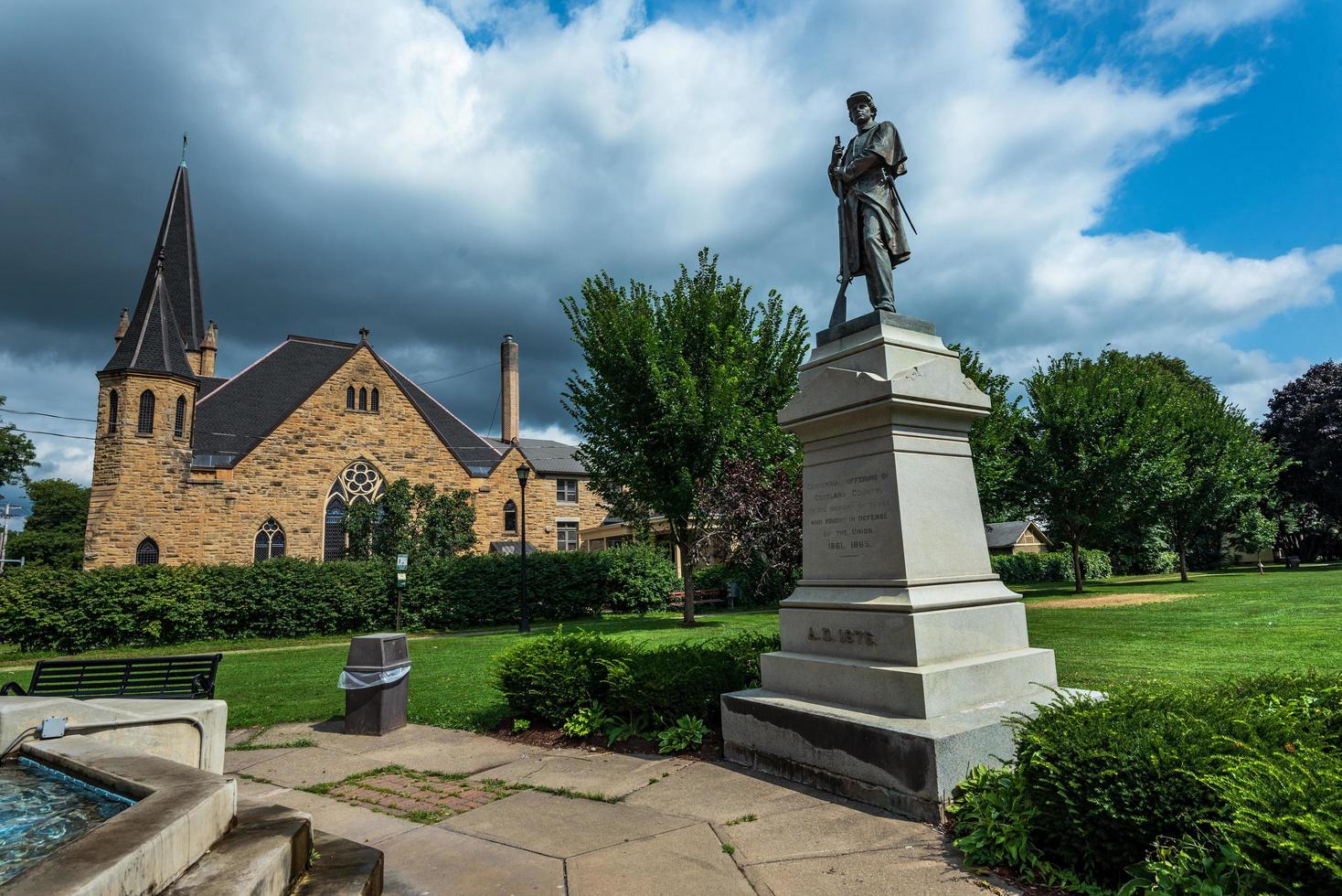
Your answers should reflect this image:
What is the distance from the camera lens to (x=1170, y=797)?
3170 millimetres

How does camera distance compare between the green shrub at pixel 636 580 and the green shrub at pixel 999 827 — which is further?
the green shrub at pixel 636 580

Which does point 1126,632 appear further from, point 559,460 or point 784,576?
point 559,460

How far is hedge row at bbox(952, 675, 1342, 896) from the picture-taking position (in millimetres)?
2662

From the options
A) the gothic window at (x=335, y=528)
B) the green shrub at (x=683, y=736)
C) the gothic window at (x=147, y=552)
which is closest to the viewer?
the green shrub at (x=683, y=736)

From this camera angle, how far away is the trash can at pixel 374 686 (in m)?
7.51

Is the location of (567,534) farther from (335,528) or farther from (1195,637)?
(1195,637)

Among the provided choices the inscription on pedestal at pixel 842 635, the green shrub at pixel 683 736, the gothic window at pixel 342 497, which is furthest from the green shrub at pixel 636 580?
the inscription on pedestal at pixel 842 635

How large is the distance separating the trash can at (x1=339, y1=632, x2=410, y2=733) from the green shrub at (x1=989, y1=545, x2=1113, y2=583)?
4112 cm

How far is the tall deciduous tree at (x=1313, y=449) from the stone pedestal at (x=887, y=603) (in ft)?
166

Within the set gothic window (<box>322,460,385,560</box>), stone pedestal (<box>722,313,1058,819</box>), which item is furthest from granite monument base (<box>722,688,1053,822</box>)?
gothic window (<box>322,460,385,560</box>)

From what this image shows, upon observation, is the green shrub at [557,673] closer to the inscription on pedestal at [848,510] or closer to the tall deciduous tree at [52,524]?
the inscription on pedestal at [848,510]

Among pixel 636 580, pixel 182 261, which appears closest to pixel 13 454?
pixel 182 261

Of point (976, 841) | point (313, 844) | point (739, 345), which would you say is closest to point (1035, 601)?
point (739, 345)

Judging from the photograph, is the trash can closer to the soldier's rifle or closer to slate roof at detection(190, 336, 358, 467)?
the soldier's rifle
